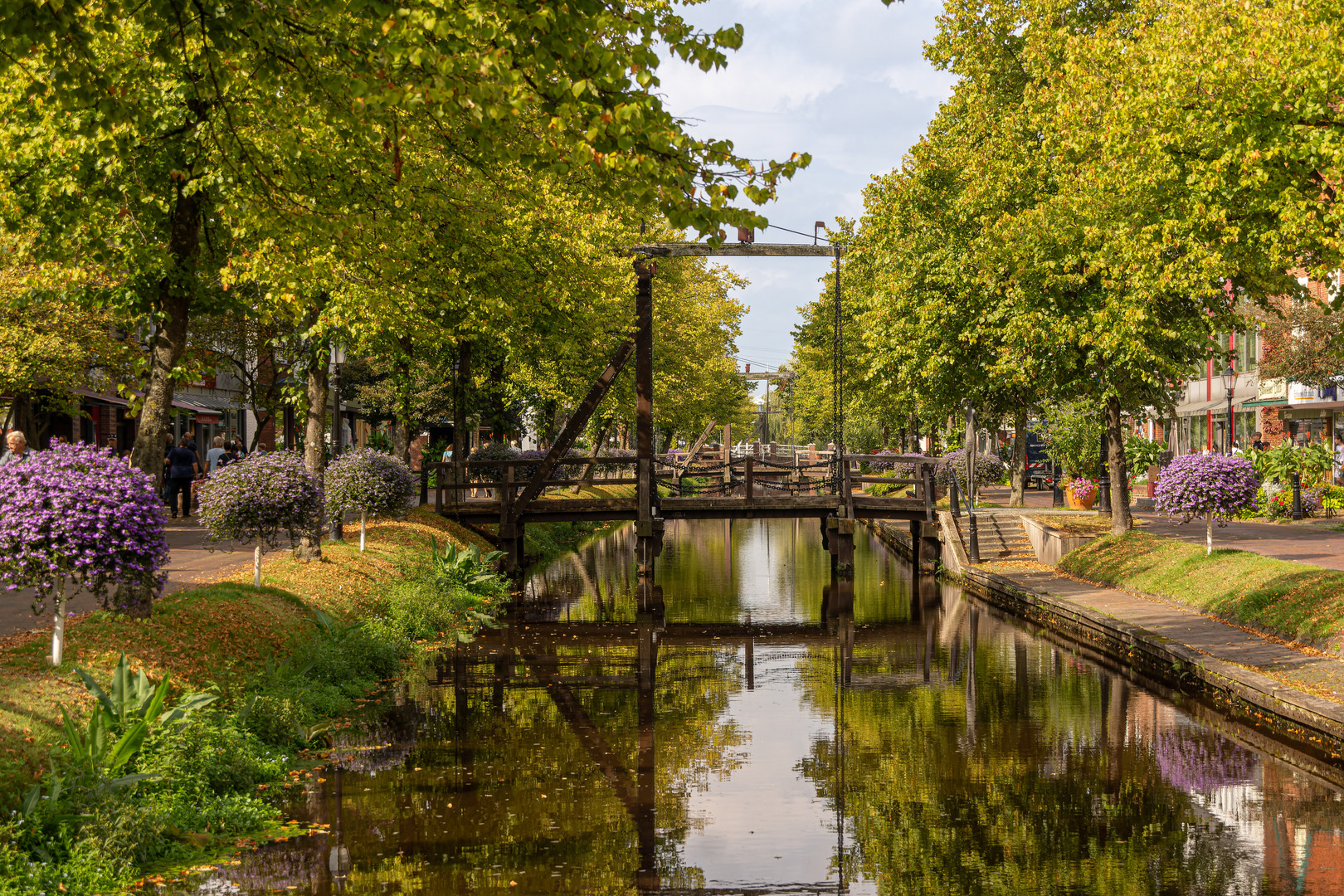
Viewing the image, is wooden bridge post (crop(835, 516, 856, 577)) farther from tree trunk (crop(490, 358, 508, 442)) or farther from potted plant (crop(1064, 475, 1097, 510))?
potted plant (crop(1064, 475, 1097, 510))

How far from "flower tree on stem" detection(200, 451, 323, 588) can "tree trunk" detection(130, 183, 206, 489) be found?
1.54 metres

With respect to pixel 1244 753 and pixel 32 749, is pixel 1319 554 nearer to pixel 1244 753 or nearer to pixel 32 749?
pixel 1244 753

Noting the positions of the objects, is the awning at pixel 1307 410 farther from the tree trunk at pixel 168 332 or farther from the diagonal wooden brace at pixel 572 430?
the tree trunk at pixel 168 332

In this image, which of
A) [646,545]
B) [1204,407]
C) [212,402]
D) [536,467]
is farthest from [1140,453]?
[212,402]

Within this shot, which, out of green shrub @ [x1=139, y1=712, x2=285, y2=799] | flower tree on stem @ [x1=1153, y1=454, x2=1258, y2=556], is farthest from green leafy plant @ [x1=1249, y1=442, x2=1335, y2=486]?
green shrub @ [x1=139, y1=712, x2=285, y2=799]

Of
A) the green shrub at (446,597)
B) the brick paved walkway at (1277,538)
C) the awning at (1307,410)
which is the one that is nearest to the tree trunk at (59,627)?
the green shrub at (446,597)

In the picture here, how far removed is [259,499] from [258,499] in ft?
0.05

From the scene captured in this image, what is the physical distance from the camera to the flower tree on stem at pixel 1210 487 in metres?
19.3

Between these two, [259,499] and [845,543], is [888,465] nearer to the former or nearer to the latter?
[845,543]

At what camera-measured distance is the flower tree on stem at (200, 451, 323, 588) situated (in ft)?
46.5

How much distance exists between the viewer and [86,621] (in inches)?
423

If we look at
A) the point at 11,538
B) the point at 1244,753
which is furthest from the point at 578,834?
the point at 1244,753

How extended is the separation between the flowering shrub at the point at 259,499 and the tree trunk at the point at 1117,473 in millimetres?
16285

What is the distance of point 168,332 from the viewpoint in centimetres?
1284
